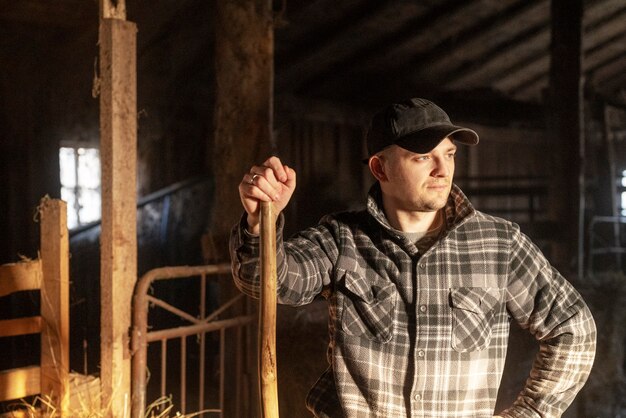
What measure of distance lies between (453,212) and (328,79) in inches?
348

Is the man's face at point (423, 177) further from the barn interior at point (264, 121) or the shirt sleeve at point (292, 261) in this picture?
the barn interior at point (264, 121)

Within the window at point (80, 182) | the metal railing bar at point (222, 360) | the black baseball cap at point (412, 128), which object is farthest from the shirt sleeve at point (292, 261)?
the window at point (80, 182)

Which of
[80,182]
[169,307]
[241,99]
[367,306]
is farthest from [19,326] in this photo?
[80,182]

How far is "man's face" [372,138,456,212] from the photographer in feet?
7.30

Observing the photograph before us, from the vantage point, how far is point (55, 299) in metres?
4.10

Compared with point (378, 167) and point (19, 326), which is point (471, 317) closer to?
point (378, 167)

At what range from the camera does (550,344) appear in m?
2.30

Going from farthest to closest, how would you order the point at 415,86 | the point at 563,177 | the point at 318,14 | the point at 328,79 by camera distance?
the point at 415,86 < the point at 328,79 < the point at 318,14 < the point at 563,177

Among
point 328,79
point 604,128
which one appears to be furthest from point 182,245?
point 604,128

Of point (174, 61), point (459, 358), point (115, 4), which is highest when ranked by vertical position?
point (174, 61)

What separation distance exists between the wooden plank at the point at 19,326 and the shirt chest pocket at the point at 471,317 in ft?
9.20

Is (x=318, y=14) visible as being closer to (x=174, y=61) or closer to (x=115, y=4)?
(x=174, y=61)

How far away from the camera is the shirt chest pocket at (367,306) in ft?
7.20

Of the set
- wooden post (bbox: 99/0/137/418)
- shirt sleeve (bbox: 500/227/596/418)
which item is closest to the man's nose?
shirt sleeve (bbox: 500/227/596/418)
